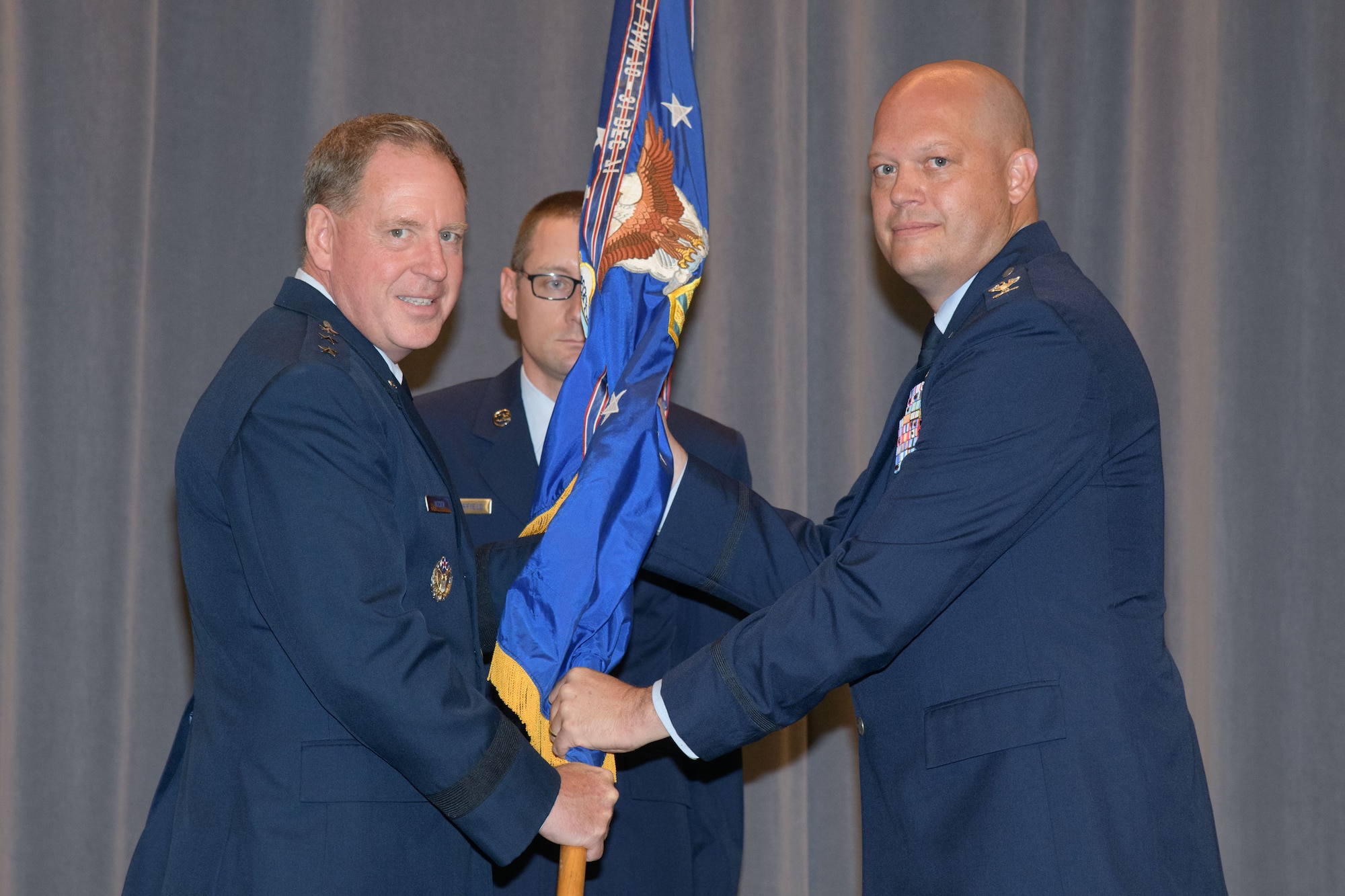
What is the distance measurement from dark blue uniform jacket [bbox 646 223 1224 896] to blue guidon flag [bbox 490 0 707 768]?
24cm

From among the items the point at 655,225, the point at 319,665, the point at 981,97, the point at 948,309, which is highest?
the point at 981,97

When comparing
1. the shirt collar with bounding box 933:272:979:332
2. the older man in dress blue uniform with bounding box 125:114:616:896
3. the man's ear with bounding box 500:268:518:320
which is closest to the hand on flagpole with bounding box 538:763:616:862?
the older man in dress blue uniform with bounding box 125:114:616:896

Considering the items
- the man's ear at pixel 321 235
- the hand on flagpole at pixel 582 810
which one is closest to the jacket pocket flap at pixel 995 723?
the hand on flagpole at pixel 582 810

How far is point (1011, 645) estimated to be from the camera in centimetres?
192

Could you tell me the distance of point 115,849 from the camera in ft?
10.3

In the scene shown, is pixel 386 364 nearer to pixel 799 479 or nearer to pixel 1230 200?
pixel 799 479

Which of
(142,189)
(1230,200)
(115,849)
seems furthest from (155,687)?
(1230,200)

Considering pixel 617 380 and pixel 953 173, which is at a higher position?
pixel 953 173

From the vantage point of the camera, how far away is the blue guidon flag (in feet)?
7.12

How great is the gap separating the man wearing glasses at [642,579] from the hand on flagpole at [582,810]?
1.52 ft

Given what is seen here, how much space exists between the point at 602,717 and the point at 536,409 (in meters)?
0.92

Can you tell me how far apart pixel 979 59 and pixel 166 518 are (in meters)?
2.76

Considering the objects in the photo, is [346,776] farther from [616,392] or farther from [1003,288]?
[1003,288]

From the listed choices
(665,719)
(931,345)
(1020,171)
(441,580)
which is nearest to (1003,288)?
(931,345)
